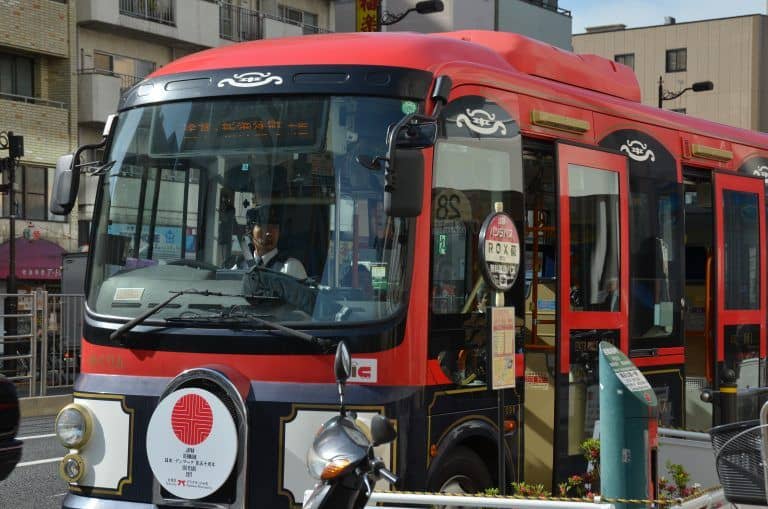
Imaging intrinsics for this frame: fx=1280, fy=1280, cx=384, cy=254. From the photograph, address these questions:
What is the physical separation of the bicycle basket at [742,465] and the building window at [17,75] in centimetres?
3322

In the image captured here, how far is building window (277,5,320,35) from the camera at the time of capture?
46.2 m

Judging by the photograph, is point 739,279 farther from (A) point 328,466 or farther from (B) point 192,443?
(A) point 328,466

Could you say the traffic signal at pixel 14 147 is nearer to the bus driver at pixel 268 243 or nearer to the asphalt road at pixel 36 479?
the asphalt road at pixel 36 479

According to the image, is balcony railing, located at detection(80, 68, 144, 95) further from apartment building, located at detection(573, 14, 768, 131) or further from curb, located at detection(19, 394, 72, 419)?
apartment building, located at detection(573, 14, 768, 131)

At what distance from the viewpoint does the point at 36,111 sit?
36781 millimetres

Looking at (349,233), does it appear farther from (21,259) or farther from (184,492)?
(21,259)

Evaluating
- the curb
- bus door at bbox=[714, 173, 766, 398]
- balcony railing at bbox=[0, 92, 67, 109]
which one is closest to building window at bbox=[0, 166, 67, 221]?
balcony railing at bbox=[0, 92, 67, 109]

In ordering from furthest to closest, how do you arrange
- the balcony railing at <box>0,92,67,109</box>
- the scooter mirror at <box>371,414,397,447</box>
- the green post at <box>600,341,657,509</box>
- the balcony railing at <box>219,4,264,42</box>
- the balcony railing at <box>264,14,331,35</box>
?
1. the balcony railing at <box>264,14,331,35</box>
2. the balcony railing at <box>219,4,264,42</box>
3. the balcony railing at <box>0,92,67,109</box>
4. the green post at <box>600,341,657,509</box>
5. the scooter mirror at <box>371,414,397,447</box>

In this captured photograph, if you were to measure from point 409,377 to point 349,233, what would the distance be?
0.89m

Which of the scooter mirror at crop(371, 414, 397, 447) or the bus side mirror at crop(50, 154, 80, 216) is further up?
the bus side mirror at crop(50, 154, 80, 216)

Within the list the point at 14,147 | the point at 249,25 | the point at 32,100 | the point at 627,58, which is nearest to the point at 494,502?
the point at 14,147

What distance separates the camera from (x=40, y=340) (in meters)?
19.8

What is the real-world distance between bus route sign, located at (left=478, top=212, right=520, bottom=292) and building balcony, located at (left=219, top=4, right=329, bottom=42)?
118 feet

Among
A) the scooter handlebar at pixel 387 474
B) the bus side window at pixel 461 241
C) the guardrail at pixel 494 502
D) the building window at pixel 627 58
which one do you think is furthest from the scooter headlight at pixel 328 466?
the building window at pixel 627 58
